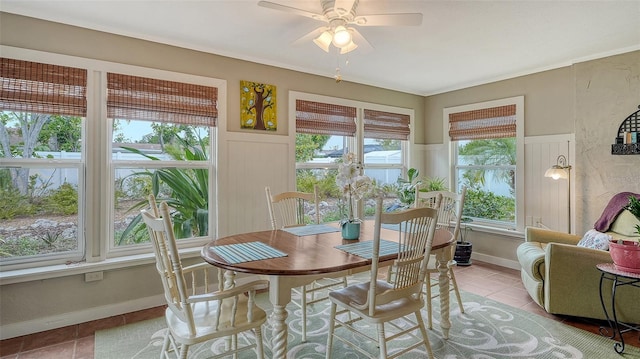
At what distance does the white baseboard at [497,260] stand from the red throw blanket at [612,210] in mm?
1109

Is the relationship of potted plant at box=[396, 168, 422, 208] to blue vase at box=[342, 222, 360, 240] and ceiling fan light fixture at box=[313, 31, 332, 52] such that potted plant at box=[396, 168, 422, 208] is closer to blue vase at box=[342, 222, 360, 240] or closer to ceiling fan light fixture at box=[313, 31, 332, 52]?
blue vase at box=[342, 222, 360, 240]

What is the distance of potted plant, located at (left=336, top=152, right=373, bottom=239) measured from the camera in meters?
2.29

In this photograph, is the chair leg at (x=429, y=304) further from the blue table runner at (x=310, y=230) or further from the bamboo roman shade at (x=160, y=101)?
the bamboo roman shade at (x=160, y=101)

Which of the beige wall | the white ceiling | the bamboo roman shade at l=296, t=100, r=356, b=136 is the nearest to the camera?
the white ceiling

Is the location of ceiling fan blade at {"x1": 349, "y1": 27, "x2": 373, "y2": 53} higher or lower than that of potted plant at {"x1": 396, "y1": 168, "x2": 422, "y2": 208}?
higher

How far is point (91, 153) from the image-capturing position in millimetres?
2859

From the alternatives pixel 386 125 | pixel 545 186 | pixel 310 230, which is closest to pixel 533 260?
pixel 545 186

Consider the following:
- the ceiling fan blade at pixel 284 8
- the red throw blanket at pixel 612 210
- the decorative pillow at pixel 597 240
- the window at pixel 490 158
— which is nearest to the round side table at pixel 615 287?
the decorative pillow at pixel 597 240

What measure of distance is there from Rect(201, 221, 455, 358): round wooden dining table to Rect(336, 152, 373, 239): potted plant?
0.08 meters

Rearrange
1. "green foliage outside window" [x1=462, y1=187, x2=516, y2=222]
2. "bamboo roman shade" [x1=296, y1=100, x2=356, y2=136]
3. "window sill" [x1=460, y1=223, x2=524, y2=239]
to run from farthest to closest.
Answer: "green foliage outside window" [x1=462, y1=187, x2=516, y2=222], "window sill" [x1=460, y1=223, x2=524, y2=239], "bamboo roman shade" [x1=296, y1=100, x2=356, y2=136]

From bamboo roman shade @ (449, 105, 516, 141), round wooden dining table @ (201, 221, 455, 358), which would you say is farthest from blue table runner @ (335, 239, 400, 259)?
bamboo roman shade @ (449, 105, 516, 141)

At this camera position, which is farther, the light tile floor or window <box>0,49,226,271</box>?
window <box>0,49,226,271</box>

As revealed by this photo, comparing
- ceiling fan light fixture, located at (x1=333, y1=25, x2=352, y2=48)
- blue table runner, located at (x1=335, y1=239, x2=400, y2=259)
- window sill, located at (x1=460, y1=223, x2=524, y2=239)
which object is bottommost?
window sill, located at (x1=460, y1=223, x2=524, y2=239)

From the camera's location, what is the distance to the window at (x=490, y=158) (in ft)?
14.0
